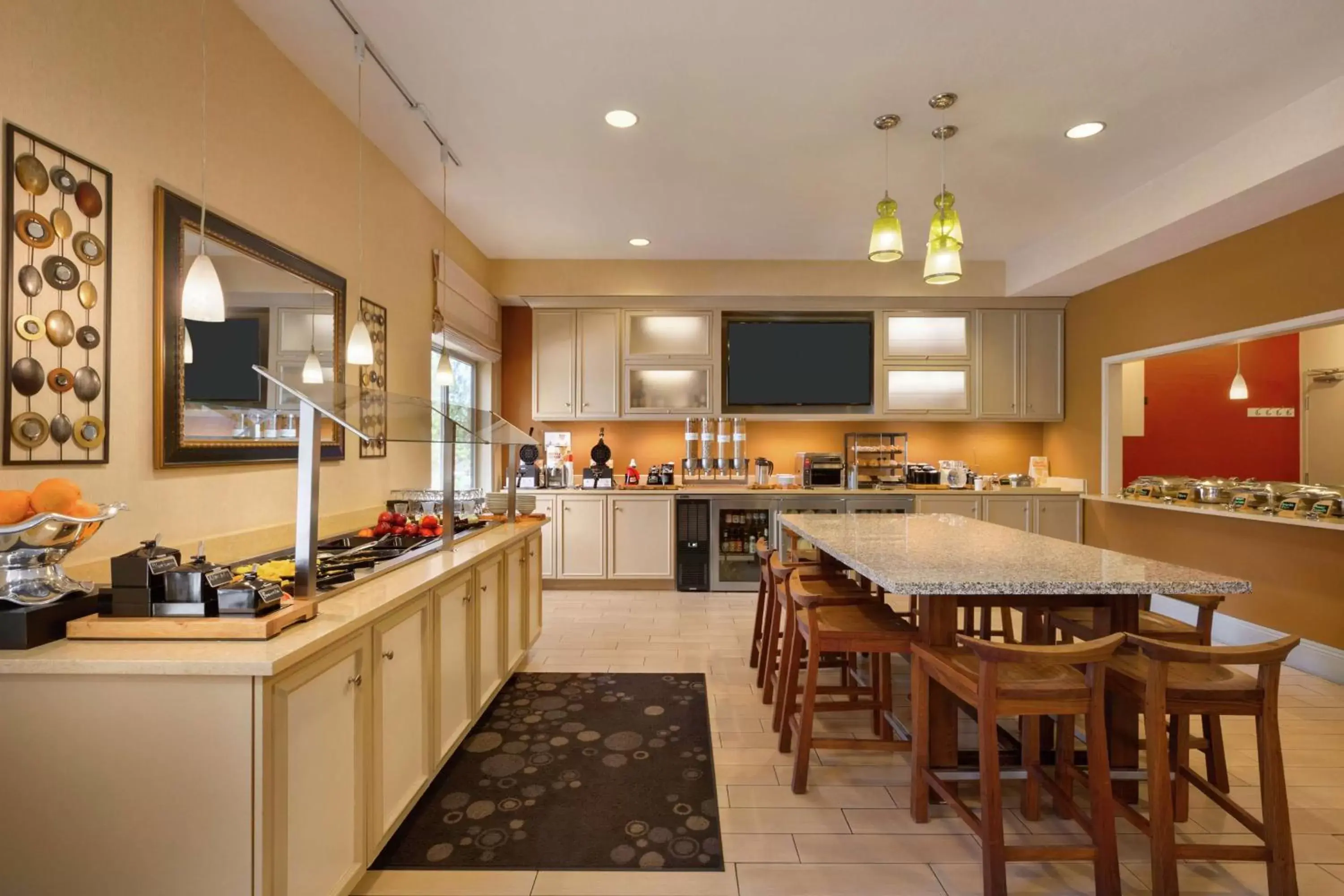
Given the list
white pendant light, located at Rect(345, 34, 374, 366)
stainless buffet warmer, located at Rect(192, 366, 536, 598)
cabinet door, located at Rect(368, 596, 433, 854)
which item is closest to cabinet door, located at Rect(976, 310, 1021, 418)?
stainless buffet warmer, located at Rect(192, 366, 536, 598)

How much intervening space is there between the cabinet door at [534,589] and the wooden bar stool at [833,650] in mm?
1578

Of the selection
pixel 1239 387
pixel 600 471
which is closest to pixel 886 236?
pixel 600 471

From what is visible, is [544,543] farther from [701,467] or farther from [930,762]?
[930,762]

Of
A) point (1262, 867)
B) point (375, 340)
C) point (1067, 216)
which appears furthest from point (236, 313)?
point (1067, 216)

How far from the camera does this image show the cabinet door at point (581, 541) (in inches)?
213

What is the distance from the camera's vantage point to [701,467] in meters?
5.91

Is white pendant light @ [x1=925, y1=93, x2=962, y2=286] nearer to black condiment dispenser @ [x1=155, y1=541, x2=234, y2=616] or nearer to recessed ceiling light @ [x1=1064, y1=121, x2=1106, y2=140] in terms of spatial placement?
recessed ceiling light @ [x1=1064, y1=121, x2=1106, y2=140]

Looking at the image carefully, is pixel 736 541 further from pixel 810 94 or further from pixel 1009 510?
pixel 810 94

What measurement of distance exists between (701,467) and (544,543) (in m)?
1.68

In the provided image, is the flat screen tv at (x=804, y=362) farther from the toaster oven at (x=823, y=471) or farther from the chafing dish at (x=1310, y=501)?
the chafing dish at (x=1310, y=501)

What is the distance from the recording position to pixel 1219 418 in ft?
17.9

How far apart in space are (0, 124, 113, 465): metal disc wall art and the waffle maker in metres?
3.86

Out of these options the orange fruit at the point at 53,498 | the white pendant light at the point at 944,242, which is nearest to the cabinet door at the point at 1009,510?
the white pendant light at the point at 944,242

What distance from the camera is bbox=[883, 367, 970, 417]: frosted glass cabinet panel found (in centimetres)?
569
